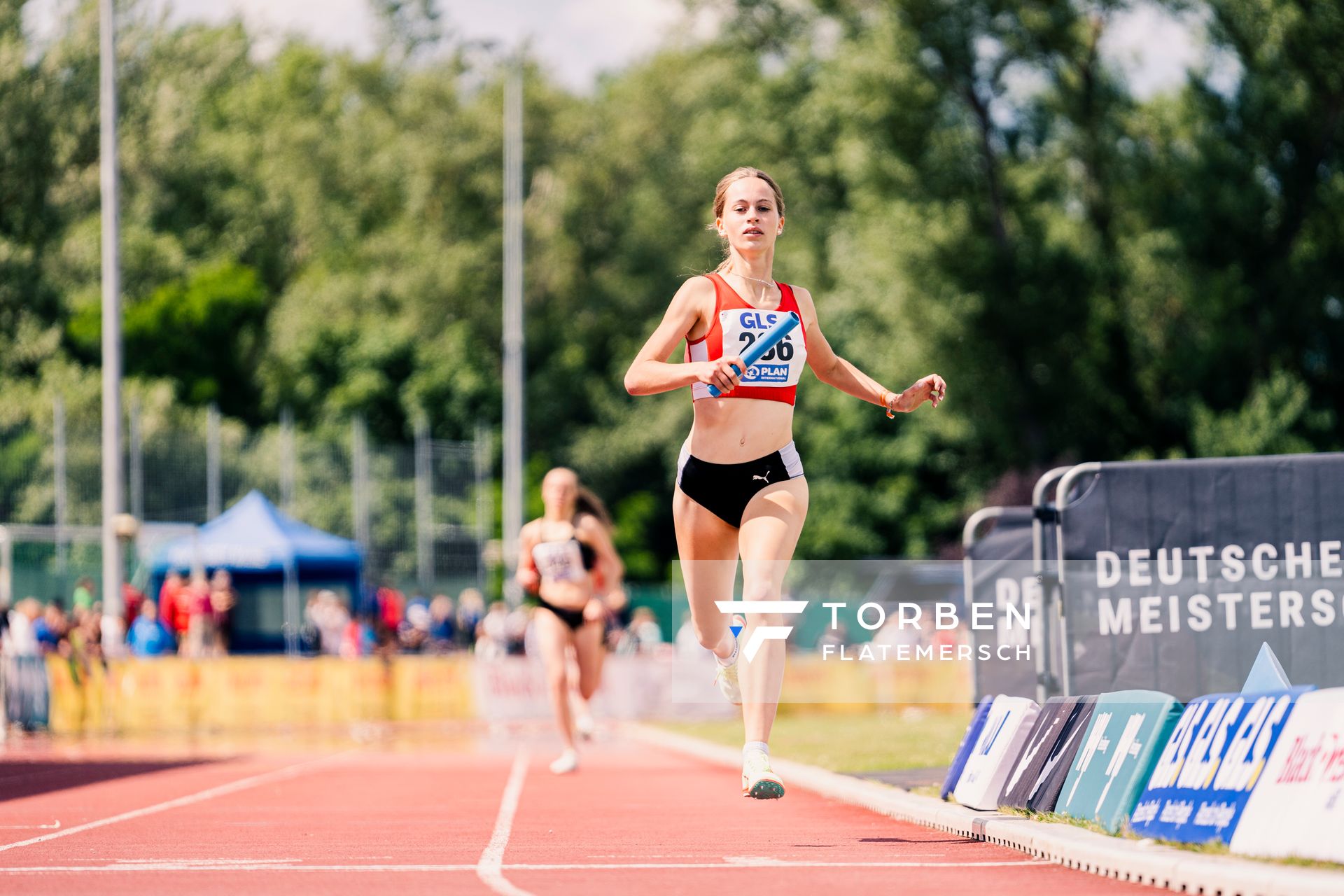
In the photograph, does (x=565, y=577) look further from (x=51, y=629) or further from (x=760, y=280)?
(x=51, y=629)

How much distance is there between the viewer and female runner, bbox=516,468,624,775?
1387 cm

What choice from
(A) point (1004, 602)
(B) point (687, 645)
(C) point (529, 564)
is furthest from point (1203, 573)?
(B) point (687, 645)

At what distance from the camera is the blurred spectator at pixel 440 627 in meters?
36.3

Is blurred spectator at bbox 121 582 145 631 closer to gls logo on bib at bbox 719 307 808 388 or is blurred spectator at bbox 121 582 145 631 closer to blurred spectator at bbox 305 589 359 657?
blurred spectator at bbox 305 589 359 657

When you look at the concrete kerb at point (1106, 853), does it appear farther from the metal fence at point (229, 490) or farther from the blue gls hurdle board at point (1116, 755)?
the metal fence at point (229, 490)

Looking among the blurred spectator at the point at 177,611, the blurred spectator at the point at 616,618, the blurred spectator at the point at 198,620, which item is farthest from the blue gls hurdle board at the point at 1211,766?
the blurred spectator at the point at 177,611

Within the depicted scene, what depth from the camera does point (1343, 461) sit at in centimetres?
1243

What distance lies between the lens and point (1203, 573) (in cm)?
1258

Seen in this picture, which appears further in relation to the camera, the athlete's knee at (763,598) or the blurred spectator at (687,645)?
the blurred spectator at (687,645)

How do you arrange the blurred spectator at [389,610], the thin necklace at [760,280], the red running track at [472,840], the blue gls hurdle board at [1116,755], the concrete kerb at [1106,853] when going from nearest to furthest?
the concrete kerb at [1106,853]
the red running track at [472,840]
the blue gls hurdle board at [1116,755]
the thin necklace at [760,280]
the blurred spectator at [389,610]

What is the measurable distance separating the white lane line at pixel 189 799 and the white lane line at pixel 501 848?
1857mm

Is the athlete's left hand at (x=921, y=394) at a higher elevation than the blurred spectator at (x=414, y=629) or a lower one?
higher

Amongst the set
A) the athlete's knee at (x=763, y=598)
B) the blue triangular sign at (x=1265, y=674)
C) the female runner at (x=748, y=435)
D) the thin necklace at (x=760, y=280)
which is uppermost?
the thin necklace at (x=760, y=280)

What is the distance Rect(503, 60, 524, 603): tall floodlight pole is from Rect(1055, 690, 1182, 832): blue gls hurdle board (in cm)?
3304
